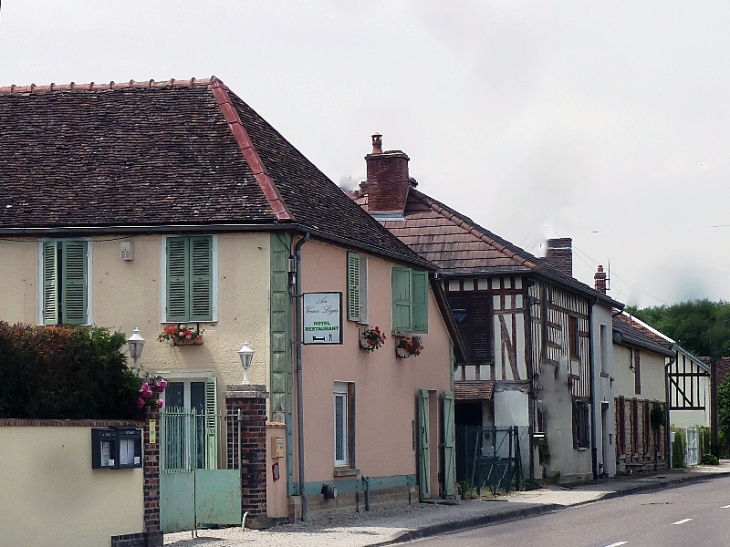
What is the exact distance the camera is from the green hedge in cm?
1553

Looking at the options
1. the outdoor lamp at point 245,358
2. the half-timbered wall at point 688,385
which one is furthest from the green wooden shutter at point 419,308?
the half-timbered wall at point 688,385

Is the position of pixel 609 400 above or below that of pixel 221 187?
below

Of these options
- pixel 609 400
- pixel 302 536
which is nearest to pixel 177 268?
pixel 302 536

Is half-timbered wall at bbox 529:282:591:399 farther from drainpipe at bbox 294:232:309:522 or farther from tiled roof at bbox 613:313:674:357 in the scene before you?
drainpipe at bbox 294:232:309:522

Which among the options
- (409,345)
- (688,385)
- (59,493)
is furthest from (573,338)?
(688,385)

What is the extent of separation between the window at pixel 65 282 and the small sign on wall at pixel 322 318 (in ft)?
11.5

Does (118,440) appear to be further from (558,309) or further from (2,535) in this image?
(558,309)

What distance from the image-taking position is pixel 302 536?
18.3 m

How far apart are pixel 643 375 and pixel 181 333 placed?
29497mm

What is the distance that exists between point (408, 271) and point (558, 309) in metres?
11.4

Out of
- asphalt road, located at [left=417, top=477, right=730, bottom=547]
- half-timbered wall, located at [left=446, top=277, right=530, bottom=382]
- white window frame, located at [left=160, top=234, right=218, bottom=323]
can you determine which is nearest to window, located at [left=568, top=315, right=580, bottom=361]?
half-timbered wall, located at [left=446, top=277, right=530, bottom=382]

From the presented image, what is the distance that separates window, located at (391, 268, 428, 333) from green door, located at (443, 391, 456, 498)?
262 cm

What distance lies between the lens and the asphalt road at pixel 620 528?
17250 millimetres

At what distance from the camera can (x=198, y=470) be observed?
18812 millimetres
